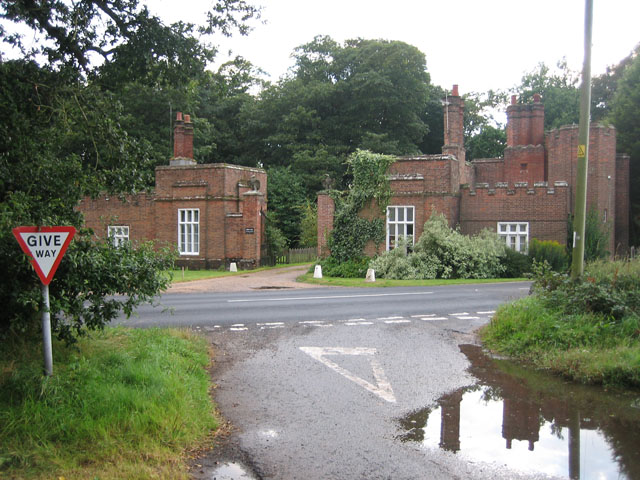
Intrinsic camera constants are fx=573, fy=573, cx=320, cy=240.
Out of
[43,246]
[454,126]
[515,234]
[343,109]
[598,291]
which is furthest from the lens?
[343,109]

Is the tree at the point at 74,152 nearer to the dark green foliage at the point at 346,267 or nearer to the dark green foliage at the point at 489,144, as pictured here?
the dark green foliage at the point at 346,267

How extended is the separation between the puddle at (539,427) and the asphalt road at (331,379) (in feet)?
0.78

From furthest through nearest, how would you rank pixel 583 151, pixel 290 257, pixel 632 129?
pixel 632 129
pixel 290 257
pixel 583 151

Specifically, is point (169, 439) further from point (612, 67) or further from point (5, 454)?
point (612, 67)

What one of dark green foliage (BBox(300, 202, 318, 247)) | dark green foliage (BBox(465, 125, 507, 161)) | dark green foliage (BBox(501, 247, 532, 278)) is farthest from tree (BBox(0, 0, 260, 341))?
dark green foliage (BBox(465, 125, 507, 161))

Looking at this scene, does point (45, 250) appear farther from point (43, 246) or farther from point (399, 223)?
point (399, 223)

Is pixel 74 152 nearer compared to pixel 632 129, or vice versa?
pixel 74 152

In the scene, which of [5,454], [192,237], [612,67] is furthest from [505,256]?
[612,67]

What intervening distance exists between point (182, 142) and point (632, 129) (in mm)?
27195

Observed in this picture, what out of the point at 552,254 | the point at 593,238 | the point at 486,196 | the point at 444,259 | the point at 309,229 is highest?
the point at 486,196

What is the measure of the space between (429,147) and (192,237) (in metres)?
31.2

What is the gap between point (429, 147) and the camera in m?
55.1

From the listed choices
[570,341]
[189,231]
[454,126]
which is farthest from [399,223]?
[570,341]

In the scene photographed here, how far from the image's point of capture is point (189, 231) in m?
30.9
